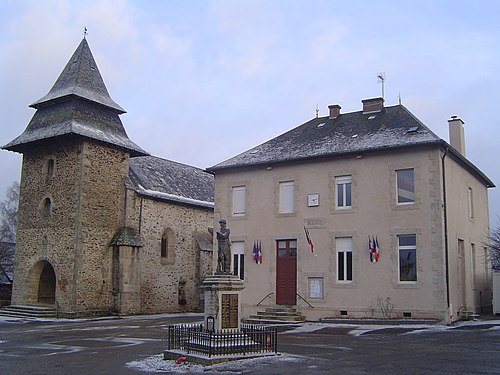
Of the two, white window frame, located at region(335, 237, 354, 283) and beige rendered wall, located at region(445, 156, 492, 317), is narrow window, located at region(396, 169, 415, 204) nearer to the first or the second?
beige rendered wall, located at region(445, 156, 492, 317)

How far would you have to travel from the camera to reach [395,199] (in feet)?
73.6

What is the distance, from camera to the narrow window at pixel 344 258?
2302 cm

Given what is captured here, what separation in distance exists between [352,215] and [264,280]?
4.83m

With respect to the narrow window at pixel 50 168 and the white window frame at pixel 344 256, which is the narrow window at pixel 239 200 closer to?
the white window frame at pixel 344 256

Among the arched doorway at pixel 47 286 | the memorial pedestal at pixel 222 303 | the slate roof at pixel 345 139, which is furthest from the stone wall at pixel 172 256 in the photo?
the memorial pedestal at pixel 222 303

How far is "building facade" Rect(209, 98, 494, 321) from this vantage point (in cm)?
2168

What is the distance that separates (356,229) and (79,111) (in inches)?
639

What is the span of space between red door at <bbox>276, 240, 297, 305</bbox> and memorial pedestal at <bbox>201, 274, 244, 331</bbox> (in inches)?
421

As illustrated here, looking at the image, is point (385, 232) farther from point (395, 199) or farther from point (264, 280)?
point (264, 280)

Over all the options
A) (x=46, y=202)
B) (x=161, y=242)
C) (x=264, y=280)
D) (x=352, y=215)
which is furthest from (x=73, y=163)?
(x=352, y=215)

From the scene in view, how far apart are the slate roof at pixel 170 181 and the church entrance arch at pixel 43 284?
249 inches

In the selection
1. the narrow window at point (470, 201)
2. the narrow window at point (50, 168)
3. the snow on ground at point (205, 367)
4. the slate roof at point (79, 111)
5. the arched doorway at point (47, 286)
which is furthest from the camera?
the arched doorway at point (47, 286)

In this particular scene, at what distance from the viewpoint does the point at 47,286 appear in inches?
1221

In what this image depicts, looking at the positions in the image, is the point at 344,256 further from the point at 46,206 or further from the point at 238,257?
the point at 46,206
